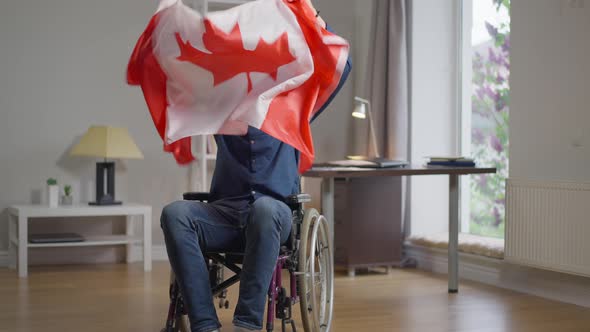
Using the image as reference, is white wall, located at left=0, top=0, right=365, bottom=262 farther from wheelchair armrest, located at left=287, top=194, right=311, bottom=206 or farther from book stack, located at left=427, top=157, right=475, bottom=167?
wheelchair armrest, located at left=287, top=194, right=311, bottom=206

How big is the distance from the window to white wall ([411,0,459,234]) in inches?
3.3

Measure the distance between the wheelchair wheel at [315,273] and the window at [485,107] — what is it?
1.98 meters

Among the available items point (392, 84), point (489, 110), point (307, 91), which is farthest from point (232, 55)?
point (489, 110)

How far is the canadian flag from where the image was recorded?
253 cm

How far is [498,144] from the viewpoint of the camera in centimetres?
460

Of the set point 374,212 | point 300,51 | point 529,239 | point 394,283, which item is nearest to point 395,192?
point 374,212

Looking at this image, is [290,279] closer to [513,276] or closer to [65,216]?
[513,276]

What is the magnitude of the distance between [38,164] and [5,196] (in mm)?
283

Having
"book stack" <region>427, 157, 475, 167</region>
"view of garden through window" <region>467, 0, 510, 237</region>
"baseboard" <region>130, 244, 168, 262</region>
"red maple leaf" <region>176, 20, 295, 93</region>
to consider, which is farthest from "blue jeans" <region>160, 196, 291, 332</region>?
"baseboard" <region>130, 244, 168, 262</region>

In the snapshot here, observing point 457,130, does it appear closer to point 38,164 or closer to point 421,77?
point 421,77

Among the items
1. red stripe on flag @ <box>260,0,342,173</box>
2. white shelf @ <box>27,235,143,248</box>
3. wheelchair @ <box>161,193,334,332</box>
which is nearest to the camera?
wheelchair @ <box>161,193,334,332</box>

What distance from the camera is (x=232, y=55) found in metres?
2.57

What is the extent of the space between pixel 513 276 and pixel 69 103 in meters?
2.95

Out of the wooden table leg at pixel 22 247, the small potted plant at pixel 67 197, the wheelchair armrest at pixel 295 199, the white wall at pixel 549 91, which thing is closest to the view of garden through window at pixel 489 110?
the white wall at pixel 549 91
